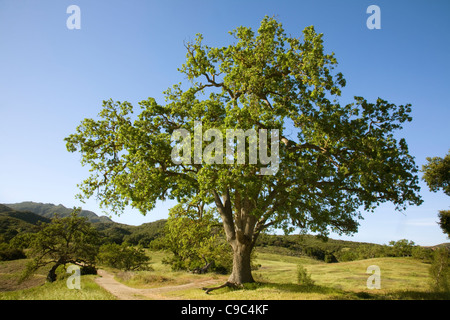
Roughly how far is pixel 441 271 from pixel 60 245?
45.1 metres

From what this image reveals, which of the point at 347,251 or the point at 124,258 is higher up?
the point at 124,258

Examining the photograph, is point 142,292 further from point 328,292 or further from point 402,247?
point 402,247

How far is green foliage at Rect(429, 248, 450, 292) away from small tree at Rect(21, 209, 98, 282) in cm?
4079

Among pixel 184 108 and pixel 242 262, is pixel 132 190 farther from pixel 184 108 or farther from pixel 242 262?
pixel 242 262

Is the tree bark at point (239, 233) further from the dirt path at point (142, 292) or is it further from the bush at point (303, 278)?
the bush at point (303, 278)

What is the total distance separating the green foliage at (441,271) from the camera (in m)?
20.4

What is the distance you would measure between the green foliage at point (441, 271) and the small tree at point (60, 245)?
134 ft

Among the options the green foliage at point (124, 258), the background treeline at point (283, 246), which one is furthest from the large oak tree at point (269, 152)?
the green foliage at point (124, 258)

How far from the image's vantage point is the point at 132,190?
17703mm

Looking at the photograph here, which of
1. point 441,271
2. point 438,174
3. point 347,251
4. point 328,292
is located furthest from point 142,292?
point 347,251

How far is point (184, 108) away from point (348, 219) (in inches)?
637

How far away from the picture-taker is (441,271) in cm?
2144

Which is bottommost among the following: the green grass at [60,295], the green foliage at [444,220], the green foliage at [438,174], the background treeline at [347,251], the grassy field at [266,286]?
the background treeline at [347,251]

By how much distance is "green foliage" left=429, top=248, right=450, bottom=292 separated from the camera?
66.8 feet
